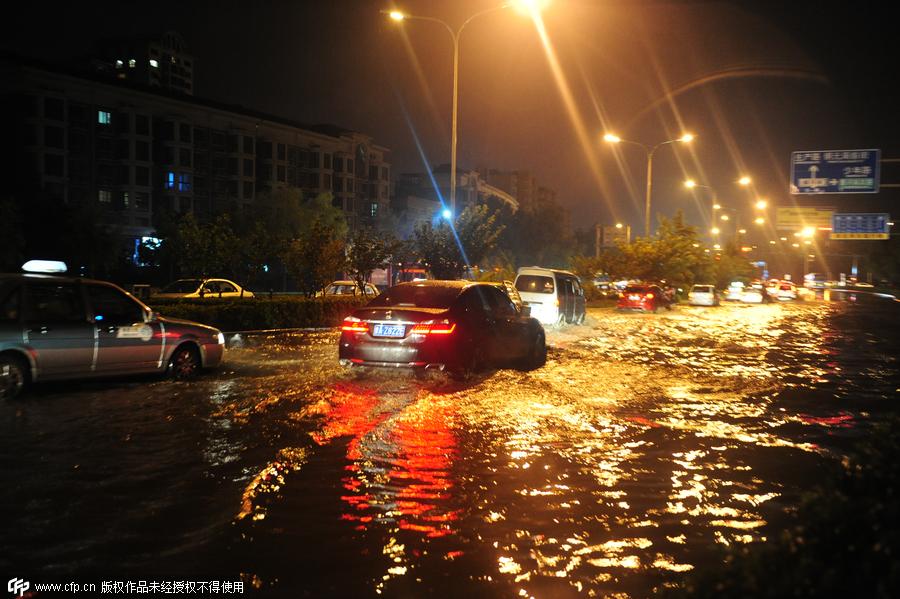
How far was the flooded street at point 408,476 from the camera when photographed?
477 cm

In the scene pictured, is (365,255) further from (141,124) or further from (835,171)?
(141,124)

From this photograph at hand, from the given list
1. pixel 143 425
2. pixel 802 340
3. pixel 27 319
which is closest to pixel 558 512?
pixel 143 425

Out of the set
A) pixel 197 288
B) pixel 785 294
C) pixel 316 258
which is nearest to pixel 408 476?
pixel 316 258

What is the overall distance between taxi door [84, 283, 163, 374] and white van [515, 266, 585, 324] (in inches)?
651

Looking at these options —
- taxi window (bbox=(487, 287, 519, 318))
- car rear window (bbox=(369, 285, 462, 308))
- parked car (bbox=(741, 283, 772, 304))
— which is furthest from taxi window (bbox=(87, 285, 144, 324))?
parked car (bbox=(741, 283, 772, 304))

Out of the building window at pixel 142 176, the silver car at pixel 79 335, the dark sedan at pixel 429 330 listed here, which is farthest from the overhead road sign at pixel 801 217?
the silver car at pixel 79 335

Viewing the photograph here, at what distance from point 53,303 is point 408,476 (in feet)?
21.2

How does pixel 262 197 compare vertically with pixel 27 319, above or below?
above

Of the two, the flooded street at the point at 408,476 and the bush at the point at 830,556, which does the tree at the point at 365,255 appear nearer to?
the flooded street at the point at 408,476

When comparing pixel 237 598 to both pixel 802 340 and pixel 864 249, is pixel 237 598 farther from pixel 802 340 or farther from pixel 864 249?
pixel 864 249

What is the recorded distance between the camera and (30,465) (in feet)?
22.8

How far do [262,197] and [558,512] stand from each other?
6799 cm

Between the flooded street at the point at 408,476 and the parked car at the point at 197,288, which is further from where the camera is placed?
the parked car at the point at 197,288

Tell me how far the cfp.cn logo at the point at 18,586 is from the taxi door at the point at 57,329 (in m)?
6.58
